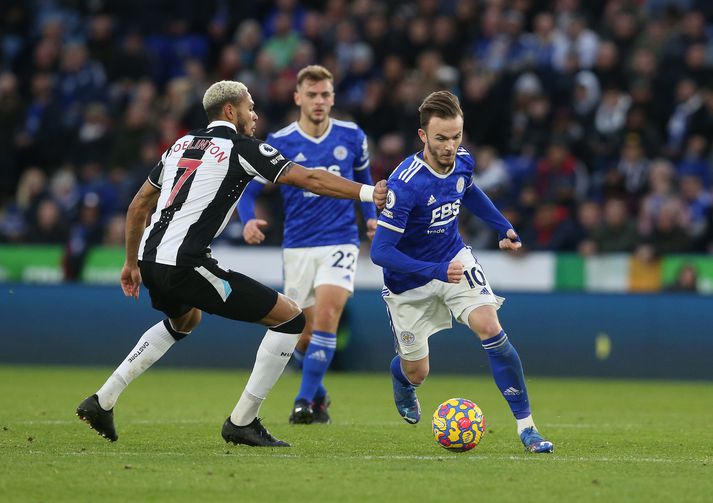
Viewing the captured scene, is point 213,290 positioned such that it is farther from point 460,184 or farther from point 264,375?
point 460,184

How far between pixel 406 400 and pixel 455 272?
1988 millimetres

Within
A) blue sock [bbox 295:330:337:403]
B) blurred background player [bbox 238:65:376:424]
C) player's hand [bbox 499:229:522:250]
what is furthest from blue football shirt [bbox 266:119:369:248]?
player's hand [bbox 499:229:522:250]

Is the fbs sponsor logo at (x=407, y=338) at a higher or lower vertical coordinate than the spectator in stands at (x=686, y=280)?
lower

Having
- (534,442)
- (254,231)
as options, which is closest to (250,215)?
(254,231)

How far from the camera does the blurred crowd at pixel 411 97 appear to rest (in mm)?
17312

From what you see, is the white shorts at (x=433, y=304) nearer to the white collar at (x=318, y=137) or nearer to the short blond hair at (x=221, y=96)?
the short blond hair at (x=221, y=96)

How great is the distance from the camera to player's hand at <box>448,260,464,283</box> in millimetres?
7684

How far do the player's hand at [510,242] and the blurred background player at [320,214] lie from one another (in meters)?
2.13

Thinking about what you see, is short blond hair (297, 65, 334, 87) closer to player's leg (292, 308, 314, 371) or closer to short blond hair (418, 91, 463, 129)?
player's leg (292, 308, 314, 371)

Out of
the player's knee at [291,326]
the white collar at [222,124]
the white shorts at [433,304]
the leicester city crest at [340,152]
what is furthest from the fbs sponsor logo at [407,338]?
the leicester city crest at [340,152]

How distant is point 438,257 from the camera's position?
8742 millimetres

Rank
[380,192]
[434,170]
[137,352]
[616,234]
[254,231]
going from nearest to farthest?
1. [380,192]
2. [434,170]
3. [137,352]
4. [254,231]
5. [616,234]

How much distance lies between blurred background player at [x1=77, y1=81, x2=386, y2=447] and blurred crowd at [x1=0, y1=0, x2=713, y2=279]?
29.4 ft

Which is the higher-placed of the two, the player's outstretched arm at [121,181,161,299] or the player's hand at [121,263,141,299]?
the player's outstretched arm at [121,181,161,299]
